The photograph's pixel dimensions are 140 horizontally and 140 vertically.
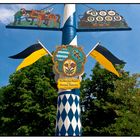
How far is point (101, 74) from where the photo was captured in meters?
17.0

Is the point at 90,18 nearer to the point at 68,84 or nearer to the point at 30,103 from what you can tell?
→ the point at 68,84

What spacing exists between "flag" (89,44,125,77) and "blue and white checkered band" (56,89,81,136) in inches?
43.8

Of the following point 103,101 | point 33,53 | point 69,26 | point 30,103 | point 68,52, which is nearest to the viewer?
point 68,52

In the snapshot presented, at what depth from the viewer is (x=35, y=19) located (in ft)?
34.6

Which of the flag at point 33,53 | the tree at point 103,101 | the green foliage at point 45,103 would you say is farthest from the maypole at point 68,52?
the green foliage at point 45,103

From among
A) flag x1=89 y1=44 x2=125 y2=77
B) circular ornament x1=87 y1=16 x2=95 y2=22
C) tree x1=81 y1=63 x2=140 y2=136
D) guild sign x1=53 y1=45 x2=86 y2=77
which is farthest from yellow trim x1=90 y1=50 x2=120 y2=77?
tree x1=81 y1=63 x2=140 y2=136

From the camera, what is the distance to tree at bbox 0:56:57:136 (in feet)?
51.2

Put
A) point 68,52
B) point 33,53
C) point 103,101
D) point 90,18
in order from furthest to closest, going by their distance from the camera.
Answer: point 103,101 → point 90,18 → point 33,53 → point 68,52

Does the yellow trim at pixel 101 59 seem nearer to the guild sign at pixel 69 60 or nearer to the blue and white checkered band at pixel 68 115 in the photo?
the guild sign at pixel 69 60

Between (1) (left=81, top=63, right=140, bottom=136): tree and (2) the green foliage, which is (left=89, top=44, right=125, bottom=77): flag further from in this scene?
(2) the green foliage

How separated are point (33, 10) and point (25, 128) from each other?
5.90 metres

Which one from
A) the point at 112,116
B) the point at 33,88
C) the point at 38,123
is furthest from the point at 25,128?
the point at 112,116

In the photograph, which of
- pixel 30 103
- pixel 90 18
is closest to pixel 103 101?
pixel 30 103

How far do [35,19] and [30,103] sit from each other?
580cm
